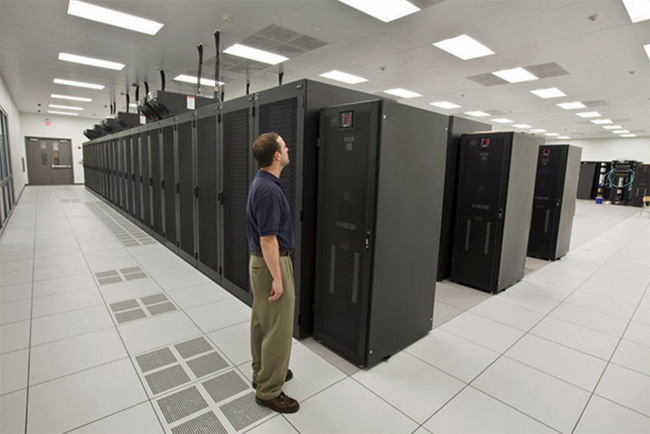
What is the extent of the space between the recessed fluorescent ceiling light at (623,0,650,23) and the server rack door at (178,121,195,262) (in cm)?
595

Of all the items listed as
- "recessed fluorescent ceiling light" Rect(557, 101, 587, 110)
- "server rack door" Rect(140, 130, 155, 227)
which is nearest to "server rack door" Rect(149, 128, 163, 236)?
"server rack door" Rect(140, 130, 155, 227)

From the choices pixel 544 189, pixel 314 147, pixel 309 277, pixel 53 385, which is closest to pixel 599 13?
pixel 544 189

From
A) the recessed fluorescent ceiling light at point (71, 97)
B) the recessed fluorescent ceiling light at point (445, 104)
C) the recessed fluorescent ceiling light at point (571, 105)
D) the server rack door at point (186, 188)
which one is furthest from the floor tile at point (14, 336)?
the recessed fluorescent ceiling light at point (571, 105)

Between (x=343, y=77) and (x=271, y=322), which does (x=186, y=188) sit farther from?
(x=343, y=77)

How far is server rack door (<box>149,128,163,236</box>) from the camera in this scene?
5.32 m

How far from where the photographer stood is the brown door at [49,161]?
52.4 feet

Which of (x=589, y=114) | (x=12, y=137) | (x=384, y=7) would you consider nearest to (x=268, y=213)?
(x=384, y=7)

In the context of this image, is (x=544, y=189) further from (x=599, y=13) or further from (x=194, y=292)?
(x=194, y=292)

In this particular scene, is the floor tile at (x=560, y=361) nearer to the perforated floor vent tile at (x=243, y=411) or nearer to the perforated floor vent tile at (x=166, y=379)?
the perforated floor vent tile at (x=243, y=411)

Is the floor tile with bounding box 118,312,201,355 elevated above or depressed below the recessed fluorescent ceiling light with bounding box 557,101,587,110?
below

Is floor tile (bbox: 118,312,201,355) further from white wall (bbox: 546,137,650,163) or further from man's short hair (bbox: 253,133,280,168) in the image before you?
white wall (bbox: 546,137,650,163)

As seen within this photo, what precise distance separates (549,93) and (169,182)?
998cm

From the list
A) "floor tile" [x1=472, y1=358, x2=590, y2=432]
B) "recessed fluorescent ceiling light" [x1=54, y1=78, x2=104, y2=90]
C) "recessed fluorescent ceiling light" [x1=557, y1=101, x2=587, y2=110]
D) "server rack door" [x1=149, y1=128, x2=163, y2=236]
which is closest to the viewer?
"floor tile" [x1=472, y1=358, x2=590, y2=432]

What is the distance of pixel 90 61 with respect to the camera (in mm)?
7520
